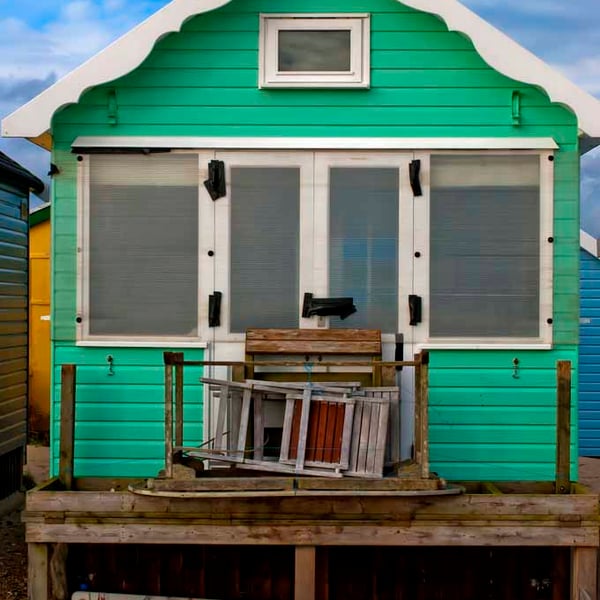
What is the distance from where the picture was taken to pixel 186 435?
7.86 m

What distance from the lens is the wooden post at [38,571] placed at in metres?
7.09

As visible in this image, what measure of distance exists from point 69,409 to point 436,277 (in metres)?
2.92

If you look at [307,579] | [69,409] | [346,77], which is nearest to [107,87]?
[346,77]

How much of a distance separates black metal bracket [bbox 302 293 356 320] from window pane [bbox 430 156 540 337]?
663 mm

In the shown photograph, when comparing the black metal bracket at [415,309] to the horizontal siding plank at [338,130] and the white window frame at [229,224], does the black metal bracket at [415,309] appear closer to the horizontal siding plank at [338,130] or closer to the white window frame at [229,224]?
the white window frame at [229,224]

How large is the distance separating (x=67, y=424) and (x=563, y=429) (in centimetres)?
359

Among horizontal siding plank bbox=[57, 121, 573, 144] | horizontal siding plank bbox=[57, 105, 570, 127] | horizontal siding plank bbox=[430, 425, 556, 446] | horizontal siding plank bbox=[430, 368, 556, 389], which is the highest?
horizontal siding plank bbox=[57, 105, 570, 127]

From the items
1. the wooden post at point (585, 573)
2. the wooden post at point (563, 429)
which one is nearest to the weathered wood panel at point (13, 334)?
the wooden post at point (563, 429)

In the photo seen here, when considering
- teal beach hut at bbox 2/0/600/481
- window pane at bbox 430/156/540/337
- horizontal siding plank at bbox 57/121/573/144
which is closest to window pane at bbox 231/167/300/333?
teal beach hut at bbox 2/0/600/481

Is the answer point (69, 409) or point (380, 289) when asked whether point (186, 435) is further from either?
point (380, 289)

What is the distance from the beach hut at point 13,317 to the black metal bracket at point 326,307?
4.57 m

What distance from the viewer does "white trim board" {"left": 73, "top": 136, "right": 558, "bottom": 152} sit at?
25.6 feet

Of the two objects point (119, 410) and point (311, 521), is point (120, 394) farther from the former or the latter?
point (311, 521)

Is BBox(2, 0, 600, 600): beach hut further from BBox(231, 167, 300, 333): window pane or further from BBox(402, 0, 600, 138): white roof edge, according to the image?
BBox(402, 0, 600, 138): white roof edge
